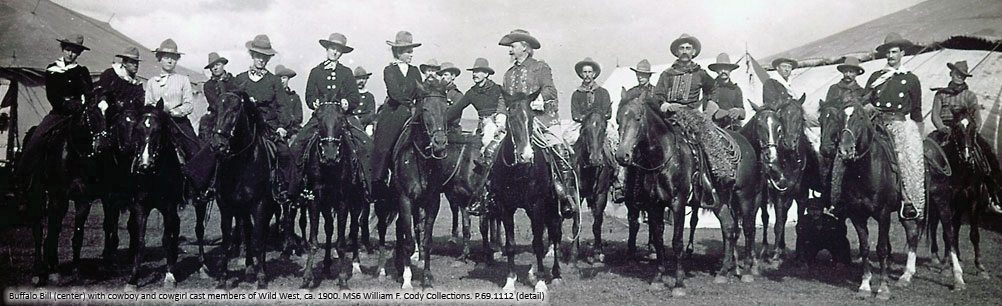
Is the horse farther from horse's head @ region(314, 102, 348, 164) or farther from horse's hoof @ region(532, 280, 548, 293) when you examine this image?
horse's head @ region(314, 102, 348, 164)

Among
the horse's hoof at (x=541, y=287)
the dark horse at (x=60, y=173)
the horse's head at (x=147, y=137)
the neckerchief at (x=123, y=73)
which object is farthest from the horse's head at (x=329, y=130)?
the neckerchief at (x=123, y=73)

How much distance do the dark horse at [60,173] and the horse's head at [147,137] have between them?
0.62 m

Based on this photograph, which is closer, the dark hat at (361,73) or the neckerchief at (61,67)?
the neckerchief at (61,67)

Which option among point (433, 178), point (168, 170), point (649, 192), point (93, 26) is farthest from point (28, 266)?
A: point (93, 26)

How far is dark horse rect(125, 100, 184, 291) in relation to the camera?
7.43 meters

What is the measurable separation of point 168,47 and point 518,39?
5284mm

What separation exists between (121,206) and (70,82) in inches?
67.6

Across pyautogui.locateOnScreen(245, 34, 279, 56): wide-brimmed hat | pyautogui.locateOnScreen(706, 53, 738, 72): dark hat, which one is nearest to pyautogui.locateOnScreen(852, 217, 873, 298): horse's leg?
pyautogui.locateOnScreen(706, 53, 738, 72): dark hat

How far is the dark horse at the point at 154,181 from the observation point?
7426 mm

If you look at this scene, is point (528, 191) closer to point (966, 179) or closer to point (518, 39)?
point (518, 39)

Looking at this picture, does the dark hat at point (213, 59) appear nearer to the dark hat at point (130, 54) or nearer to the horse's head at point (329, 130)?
the dark hat at point (130, 54)

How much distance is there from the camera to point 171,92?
9.42 metres

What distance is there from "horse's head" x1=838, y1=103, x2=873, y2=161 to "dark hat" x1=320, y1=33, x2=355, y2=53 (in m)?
6.23

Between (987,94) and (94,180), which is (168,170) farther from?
(987,94)
